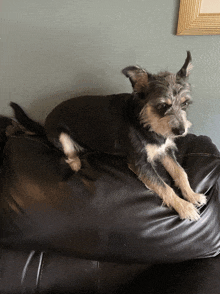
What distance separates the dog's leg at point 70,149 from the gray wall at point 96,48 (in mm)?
344

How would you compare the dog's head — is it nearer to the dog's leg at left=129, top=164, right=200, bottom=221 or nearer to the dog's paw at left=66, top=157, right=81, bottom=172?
the dog's leg at left=129, top=164, right=200, bottom=221

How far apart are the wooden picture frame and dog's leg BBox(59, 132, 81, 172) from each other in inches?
34.8

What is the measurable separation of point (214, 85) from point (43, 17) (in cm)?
110

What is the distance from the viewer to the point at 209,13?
3.57 feet

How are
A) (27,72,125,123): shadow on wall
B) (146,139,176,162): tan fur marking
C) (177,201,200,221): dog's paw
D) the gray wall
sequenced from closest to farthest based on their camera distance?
(177,201,200,221): dog's paw
(146,139,176,162): tan fur marking
the gray wall
(27,72,125,123): shadow on wall

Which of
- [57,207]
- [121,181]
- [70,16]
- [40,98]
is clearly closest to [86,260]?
[57,207]

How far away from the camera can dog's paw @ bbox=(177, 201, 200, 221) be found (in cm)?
91

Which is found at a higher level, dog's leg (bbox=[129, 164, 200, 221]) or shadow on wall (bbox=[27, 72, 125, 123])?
shadow on wall (bbox=[27, 72, 125, 123])

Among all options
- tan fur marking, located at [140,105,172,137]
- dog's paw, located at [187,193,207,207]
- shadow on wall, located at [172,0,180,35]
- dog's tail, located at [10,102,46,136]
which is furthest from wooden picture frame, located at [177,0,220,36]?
dog's tail, located at [10,102,46,136]

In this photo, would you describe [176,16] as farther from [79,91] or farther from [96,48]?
[79,91]

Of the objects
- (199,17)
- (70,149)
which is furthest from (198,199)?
(199,17)

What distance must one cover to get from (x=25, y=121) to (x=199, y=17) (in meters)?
1.14

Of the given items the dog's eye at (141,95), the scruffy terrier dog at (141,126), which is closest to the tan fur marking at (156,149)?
the scruffy terrier dog at (141,126)

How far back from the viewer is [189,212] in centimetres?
91
